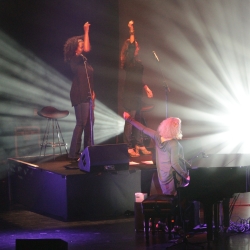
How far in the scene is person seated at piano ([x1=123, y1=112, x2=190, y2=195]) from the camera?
6984 mm

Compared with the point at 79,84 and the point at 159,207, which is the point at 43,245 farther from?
the point at 79,84

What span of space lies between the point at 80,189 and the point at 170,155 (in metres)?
1.59

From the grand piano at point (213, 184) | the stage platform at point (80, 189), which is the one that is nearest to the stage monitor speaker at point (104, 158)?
the stage platform at point (80, 189)

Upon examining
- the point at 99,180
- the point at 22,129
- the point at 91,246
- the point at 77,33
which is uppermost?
the point at 77,33

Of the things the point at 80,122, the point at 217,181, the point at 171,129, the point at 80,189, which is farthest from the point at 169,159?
the point at 80,122

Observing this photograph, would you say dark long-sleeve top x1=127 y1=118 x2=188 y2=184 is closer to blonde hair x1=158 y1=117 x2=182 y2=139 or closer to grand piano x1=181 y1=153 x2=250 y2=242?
blonde hair x1=158 y1=117 x2=182 y2=139

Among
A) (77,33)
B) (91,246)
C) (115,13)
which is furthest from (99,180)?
(115,13)

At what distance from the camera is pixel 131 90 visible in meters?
9.92

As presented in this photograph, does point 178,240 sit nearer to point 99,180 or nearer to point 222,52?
point 99,180

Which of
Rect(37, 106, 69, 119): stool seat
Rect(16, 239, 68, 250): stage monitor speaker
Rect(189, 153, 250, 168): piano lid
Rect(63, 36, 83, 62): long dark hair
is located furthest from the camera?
Rect(37, 106, 69, 119): stool seat

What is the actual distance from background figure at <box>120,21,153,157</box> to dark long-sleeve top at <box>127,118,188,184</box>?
8.48 feet

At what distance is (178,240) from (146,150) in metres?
3.26

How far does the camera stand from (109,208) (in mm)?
8320

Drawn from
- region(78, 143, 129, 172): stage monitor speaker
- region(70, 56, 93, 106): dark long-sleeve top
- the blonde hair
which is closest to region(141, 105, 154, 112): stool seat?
region(70, 56, 93, 106): dark long-sleeve top
